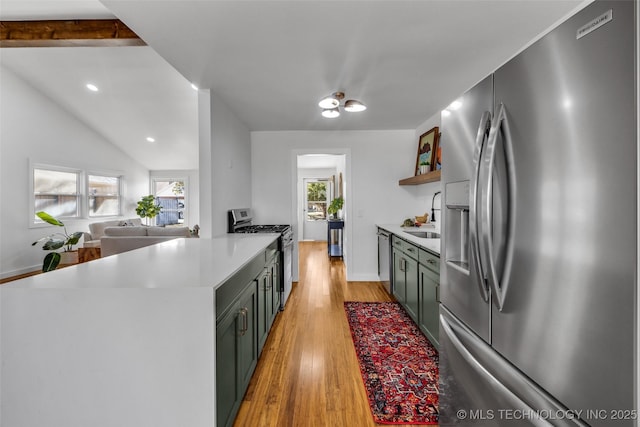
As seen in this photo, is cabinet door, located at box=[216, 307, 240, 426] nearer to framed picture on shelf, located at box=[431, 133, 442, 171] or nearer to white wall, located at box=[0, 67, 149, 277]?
framed picture on shelf, located at box=[431, 133, 442, 171]

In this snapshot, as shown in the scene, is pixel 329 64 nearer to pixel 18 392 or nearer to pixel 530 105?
pixel 530 105

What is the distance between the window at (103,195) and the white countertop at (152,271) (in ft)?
19.7

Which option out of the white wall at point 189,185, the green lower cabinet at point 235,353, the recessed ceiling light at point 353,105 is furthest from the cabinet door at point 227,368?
the white wall at point 189,185

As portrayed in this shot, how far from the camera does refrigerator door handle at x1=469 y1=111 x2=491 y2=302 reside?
103cm

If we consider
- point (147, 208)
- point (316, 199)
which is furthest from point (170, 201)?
point (316, 199)

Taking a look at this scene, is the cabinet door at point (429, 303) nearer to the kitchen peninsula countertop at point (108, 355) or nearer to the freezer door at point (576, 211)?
the freezer door at point (576, 211)

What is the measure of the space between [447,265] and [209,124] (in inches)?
99.8

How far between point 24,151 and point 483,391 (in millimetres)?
7171

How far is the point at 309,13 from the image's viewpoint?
1.69 metres

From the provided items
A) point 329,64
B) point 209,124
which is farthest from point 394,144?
point 209,124

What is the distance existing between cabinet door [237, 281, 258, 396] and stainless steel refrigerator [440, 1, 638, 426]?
1132mm

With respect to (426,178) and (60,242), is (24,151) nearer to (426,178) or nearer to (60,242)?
(60,242)

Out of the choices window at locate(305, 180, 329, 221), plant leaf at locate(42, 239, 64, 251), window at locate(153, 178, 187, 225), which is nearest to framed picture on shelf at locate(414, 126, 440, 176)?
window at locate(305, 180, 329, 221)

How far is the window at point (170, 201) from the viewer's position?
836 centimetres
